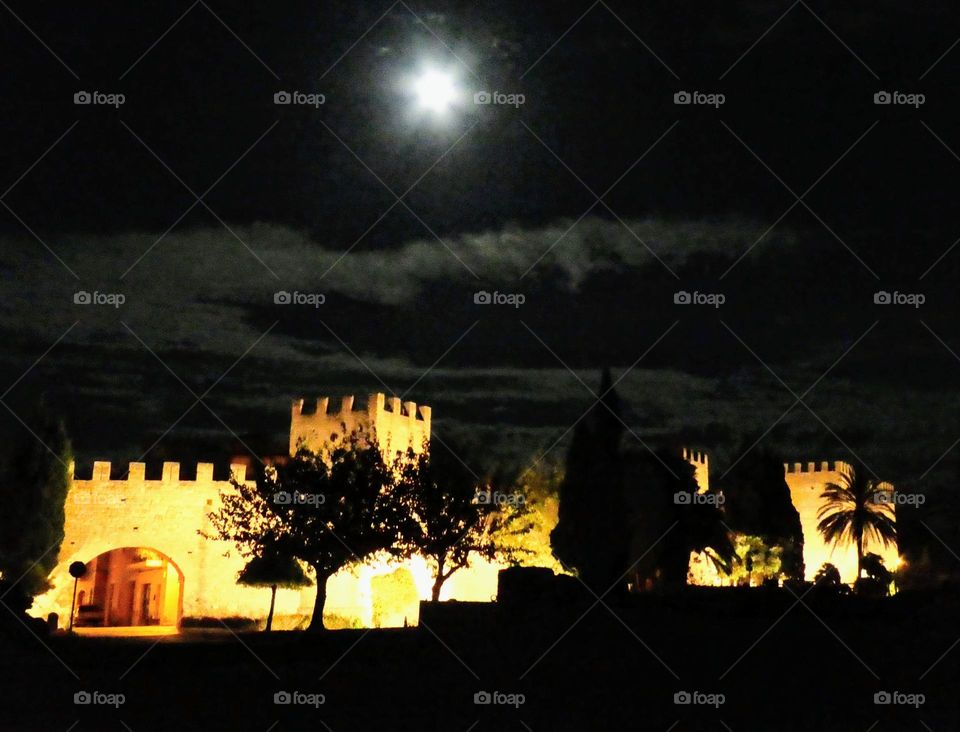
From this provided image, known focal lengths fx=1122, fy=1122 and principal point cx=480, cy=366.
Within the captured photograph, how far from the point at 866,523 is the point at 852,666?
25.7m

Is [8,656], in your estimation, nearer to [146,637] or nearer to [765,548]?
[146,637]

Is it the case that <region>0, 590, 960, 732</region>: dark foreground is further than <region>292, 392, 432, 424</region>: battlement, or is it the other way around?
<region>292, 392, 432, 424</region>: battlement

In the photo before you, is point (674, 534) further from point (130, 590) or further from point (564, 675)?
point (564, 675)

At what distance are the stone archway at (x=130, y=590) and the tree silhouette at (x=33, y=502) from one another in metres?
2.27

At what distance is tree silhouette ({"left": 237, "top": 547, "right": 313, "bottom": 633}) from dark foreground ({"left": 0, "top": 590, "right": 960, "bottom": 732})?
959 centimetres

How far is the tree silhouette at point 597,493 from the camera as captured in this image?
35.6 m

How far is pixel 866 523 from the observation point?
136 ft

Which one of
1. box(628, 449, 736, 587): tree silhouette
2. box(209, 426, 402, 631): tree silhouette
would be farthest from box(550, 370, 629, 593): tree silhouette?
box(209, 426, 402, 631): tree silhouette

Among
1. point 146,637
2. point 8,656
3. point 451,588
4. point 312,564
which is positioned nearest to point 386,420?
point 451,588

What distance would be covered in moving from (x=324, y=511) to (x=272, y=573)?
11.3 ft

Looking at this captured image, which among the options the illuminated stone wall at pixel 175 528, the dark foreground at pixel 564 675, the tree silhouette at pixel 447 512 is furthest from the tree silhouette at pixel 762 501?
the dark foreground at pixel 564 675

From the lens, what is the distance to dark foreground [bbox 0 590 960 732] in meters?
14.5

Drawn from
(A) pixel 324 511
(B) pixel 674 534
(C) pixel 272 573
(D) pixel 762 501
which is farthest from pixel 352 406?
(D) pixel 762 501

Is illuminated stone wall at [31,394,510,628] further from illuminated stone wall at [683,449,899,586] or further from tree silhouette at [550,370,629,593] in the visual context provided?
illuminated stone wall at [683,449,899,586]
